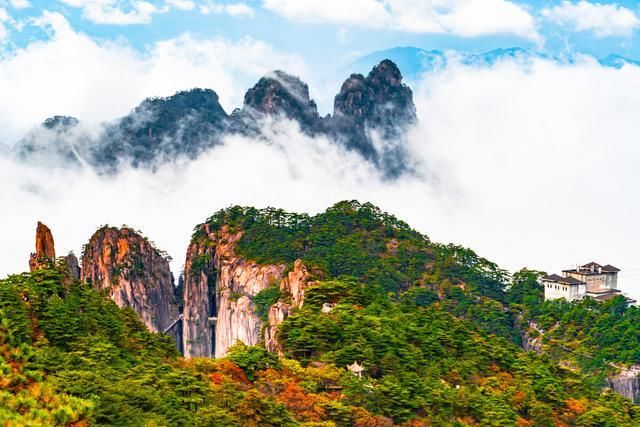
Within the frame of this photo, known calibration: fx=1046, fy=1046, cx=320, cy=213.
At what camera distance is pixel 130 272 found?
309 feet

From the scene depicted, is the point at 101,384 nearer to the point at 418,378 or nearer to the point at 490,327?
the point at 418,378

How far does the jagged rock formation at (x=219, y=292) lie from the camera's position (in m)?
86.1

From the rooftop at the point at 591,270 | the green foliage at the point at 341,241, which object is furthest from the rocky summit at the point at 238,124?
the rooftop at the point at 591,270

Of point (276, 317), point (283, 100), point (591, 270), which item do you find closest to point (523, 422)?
point (276, 317)

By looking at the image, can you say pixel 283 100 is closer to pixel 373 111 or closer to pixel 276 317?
pixel 373 111

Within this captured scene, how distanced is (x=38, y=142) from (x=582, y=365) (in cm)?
11952

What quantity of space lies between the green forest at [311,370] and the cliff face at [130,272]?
17.3m

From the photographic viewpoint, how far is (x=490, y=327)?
84625 mm

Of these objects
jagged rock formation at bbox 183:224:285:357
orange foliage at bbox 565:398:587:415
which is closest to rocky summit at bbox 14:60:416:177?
jagged rock formation at bbox 183:224:285:357

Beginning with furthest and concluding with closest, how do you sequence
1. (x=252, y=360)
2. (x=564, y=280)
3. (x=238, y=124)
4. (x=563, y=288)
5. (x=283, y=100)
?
(x=238, y=124) → (x=283, y=100) → (x=563, y=288) → (x=564, y=280) → (x=252, y=360)

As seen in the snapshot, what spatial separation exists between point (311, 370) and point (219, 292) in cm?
5122

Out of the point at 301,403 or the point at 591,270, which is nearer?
the point at 301,403

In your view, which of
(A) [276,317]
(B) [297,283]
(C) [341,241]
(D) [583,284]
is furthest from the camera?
(C) [341,241]

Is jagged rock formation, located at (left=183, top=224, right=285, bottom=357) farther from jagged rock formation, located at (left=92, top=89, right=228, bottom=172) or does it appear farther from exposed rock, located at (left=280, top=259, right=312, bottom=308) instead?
jagged rock formation, located at (left=92, top=89, right=228, bottom=172)
